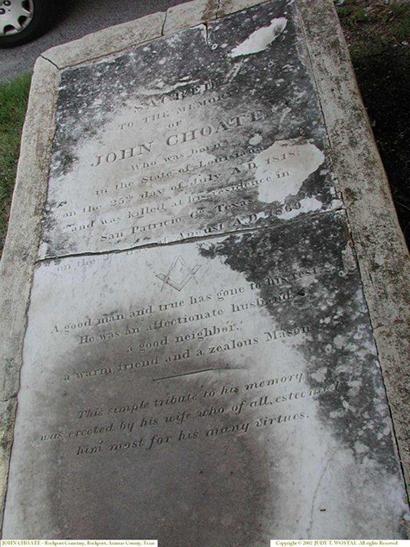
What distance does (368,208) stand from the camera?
2.63m

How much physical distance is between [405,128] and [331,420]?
2419mm

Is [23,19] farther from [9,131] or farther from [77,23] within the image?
[9,131]

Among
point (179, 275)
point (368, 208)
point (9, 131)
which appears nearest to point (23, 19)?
point (9, 131)

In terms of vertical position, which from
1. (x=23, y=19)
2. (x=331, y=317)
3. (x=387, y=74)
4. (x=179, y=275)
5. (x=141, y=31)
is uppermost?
(x=23, y=19)

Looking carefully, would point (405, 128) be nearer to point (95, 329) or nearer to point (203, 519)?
point (95, 329)

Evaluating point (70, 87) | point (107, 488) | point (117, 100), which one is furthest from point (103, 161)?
point (107, 488)

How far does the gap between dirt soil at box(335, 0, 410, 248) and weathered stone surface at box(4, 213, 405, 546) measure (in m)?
1.36

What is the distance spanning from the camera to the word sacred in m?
3.09

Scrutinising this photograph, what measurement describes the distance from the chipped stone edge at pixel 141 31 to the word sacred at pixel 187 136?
0.80 metres

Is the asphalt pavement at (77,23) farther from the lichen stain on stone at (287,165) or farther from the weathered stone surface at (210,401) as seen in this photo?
the weathered stone surface at (210,401)

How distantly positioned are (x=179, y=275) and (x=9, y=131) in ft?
9.20

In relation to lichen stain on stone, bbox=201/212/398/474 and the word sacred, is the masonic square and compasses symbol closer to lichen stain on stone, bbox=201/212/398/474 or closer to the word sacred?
lichen stain on stone, bbox=201/212/398/474

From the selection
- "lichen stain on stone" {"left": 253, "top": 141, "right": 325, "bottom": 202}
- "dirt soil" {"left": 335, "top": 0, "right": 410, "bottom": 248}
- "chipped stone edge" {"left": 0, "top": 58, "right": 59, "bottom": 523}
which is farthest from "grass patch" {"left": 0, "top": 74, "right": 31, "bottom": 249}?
"dirt soil" {"left": 335, "top": 0, "right": 410, "bottom": 248}

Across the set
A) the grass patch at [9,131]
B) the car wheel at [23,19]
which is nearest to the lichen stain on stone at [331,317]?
the grass patch at [9,131]
